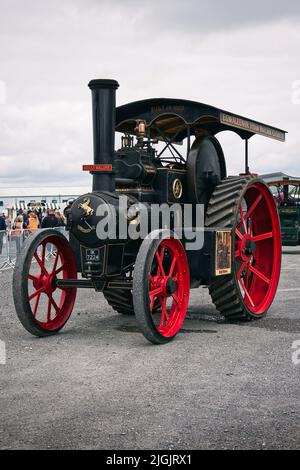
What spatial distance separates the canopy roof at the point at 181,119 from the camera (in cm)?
701

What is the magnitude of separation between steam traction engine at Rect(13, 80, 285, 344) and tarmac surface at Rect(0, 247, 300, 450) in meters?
0.34

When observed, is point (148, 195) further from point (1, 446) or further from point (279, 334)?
point (1, 446)

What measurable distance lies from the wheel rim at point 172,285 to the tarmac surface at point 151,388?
0.61 ft

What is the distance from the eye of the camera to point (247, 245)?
746 centimetres

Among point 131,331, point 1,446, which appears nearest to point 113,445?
point 1,446

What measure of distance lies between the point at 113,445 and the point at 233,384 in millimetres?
1388

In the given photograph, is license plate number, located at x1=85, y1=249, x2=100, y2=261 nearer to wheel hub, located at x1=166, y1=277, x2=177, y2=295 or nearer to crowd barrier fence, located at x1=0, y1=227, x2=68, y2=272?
wheel hub, located at x1=166, y1=277, x2=177, y2=295

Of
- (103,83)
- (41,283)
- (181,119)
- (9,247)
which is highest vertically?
(103,83)

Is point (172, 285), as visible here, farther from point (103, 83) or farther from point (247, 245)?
point (103, 83)

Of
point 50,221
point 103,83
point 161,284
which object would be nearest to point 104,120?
point 103,83

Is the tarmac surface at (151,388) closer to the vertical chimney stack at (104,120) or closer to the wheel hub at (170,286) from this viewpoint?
the wheel hub at (170,286)

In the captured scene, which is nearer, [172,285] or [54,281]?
[172,285]

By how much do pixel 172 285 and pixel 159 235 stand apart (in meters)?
0.56

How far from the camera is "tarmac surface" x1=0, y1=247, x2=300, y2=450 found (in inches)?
143
